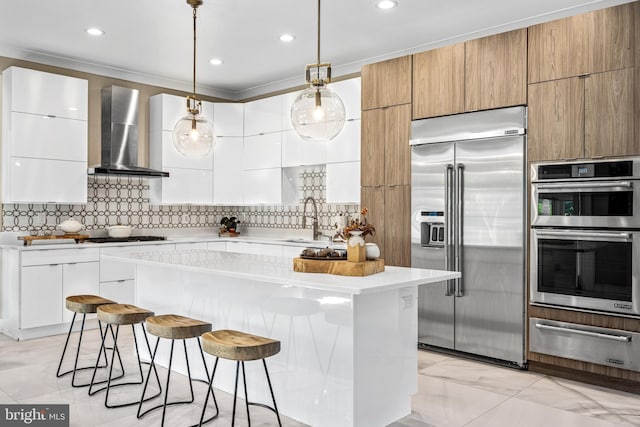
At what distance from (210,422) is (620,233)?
2928 millimetres

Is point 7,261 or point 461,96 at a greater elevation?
point 461,96

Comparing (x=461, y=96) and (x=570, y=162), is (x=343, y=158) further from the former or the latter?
(x=570, y=162)

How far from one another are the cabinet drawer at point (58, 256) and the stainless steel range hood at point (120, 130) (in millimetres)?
989

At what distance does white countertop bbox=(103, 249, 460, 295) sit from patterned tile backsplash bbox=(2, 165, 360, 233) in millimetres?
2275

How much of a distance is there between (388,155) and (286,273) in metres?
2.31

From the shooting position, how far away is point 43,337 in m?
5.05

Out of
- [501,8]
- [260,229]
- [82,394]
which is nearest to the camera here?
[82,394]

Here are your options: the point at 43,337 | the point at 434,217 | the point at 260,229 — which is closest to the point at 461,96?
the point at 434,217

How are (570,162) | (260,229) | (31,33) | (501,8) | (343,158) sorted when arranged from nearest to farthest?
(570,162), (501,8), (31,33), (343,158), (260,229)

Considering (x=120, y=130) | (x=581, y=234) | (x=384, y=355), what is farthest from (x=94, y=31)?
(x=581, y=234)

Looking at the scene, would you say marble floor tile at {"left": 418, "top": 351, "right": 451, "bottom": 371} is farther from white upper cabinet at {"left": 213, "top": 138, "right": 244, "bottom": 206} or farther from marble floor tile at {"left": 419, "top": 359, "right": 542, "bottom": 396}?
white upper cabinet at {"left": 213, "top": 138, "right": 244, "bottom": 206}

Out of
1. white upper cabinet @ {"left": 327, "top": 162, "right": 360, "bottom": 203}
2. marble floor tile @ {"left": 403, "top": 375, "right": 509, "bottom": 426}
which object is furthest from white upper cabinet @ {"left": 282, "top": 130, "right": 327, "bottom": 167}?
marble floor tile @ {"left": 403, "top": 375, "right": 509, "bottom": 426}

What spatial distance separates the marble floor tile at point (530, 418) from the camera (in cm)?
304

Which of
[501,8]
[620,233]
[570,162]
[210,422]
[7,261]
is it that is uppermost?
[501,8]
